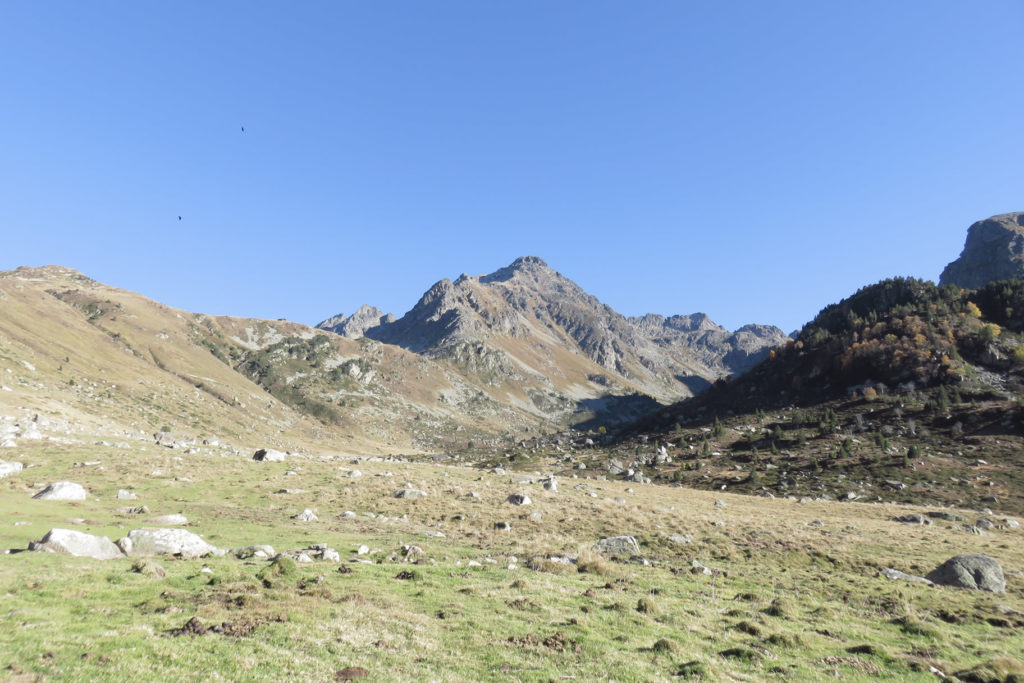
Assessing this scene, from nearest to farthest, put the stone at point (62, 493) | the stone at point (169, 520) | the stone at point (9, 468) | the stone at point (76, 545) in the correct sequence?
the stone at point (76, 545) → the stone at point (169, 520) → the stone at point (62, 493) → the stone at point (9, 468)

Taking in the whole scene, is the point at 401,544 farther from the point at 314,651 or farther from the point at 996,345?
the point at 996,345

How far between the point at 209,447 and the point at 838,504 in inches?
3063

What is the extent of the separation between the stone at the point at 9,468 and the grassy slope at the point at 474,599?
90 centimetres

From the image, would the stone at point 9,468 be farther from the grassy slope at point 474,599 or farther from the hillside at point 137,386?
the hillside at point 137,386

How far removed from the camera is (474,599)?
18.6m

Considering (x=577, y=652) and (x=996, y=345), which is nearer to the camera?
(x=577, y=652)

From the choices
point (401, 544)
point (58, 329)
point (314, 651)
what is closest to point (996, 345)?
point (401, 544)

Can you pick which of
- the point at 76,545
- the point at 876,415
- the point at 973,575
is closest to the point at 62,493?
the point at 76,545

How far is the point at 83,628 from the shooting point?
12391mm

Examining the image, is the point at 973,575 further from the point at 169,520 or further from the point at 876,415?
the point at 876,415

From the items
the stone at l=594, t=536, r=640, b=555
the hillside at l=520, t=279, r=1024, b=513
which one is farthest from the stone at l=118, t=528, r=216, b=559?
the hillside at l=520, t=279, r=1024, b=513

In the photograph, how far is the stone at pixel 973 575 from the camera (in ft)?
85.7

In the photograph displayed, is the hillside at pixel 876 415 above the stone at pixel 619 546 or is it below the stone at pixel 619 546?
above

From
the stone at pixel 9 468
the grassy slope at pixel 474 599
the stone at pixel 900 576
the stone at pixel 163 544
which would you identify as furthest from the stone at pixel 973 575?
the stone at pixel 9 468
